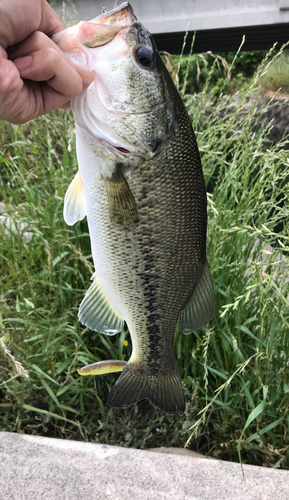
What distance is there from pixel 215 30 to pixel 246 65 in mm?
6800

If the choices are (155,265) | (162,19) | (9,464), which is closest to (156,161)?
(155,265)

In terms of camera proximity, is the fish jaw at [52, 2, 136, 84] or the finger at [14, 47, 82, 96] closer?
the finger at [14, 47, 82, 96]

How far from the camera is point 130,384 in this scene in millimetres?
1386

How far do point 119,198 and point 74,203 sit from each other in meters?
0.20

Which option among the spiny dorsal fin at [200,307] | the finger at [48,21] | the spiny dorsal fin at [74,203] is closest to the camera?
the finger at [48,21]

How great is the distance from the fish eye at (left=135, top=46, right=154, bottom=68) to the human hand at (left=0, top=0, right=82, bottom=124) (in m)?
0.19

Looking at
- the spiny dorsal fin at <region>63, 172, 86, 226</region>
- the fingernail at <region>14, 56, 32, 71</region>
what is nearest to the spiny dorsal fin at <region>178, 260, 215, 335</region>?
the spiny dorsal fin at <region>63, 172, 86, 226</region>

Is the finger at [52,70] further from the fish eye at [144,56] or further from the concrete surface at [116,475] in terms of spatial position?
the concrete surface at [116,475]

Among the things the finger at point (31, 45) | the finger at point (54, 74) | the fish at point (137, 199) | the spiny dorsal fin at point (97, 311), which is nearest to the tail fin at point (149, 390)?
the fish at point (137, 199)

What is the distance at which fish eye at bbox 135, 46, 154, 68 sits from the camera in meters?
1.07

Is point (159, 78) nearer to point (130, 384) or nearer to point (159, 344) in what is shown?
point (159, 344)

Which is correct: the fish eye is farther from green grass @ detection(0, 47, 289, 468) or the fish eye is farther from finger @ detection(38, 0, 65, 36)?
green grass @ detection(0, 47, 289, 468)

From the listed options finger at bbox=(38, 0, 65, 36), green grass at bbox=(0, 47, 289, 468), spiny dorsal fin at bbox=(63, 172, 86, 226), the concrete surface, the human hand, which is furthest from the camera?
green grass at bbox=(0, 47, 289, 468)

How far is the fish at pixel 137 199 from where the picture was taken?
107cm
